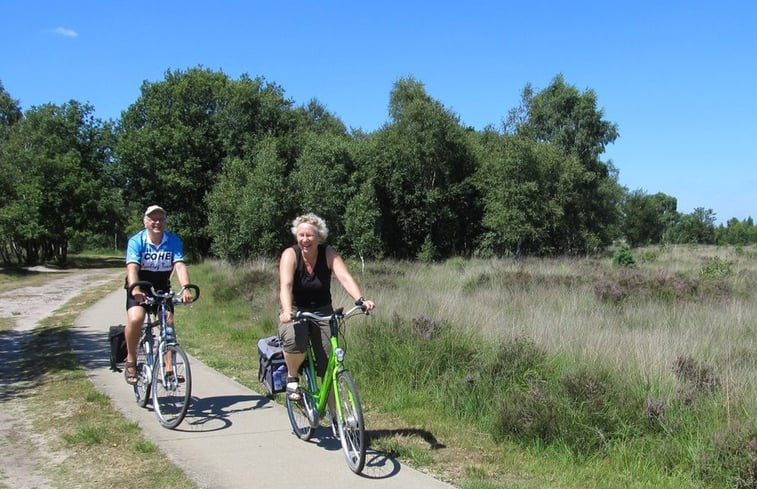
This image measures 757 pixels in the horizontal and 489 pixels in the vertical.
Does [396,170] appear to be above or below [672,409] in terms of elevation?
above

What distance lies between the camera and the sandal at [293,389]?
5477mm

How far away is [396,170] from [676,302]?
90.3 ft

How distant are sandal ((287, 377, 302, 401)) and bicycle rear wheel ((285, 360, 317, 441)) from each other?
4cm

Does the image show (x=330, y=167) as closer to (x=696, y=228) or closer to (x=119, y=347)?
(x=119, y=347)

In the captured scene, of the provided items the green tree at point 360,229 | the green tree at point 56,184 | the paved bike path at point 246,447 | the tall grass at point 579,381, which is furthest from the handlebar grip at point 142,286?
the green tree at point 56,184

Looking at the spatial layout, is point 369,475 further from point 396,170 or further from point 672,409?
point 396,170

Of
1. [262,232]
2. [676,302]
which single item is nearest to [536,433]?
[676,302]

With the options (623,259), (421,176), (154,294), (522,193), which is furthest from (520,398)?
(421,176)

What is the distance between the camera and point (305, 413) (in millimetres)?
5523

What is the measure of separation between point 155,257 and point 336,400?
8.54ft

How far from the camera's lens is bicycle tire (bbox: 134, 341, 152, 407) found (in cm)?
650

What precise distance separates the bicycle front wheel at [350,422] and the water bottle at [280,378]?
91cm

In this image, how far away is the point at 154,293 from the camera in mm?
6199

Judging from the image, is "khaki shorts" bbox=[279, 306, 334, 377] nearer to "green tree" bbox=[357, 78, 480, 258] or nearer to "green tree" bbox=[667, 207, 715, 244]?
"green tree" bbox=[357, 78, 480, 258]
